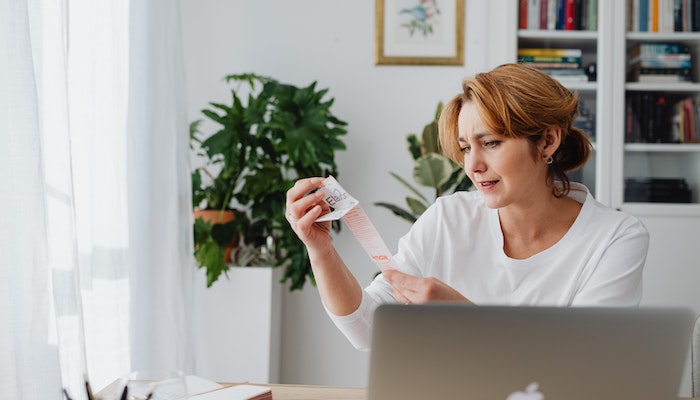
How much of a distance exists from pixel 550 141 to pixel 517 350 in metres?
1.08

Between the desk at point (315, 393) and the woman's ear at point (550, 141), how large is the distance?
74 cm

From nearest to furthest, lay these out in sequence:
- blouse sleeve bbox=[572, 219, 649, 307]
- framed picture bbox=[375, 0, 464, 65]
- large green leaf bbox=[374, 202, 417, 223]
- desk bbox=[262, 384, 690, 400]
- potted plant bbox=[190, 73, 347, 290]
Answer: desk bbox=[262, 384, 690, 400], blouse sleeve bbox=[572, 219, 649, 307], potted plant bbox=[190, 73, 347, 290], large green leaf bbox=[374, 202, 417, 223], framed picture bbox=[375, 0, 464, 65]

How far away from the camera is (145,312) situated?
2459 mm

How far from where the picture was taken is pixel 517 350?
77cm

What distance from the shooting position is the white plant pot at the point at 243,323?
3.13 m

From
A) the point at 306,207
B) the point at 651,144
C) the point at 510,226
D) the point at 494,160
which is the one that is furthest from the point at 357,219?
the point at 651,144

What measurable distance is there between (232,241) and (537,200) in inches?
68.1

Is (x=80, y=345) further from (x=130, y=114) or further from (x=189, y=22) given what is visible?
(x=189, y=22)

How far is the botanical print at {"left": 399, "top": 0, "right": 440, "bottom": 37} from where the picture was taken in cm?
349

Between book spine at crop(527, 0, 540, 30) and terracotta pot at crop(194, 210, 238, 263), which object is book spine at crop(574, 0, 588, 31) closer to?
book spine at crop(527, 0, 540, 30)

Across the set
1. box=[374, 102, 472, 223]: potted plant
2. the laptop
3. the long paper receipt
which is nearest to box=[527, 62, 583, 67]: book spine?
box=[374, 102, 472, 223]: potted plant

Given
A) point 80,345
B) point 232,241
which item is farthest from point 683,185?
point 80,345

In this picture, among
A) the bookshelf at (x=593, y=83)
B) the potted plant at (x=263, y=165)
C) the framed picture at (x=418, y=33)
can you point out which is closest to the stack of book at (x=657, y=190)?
the bookshelf at (x=593, y=83)

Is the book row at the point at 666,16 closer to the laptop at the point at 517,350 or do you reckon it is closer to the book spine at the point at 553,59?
the book spine at the point at 553,59
